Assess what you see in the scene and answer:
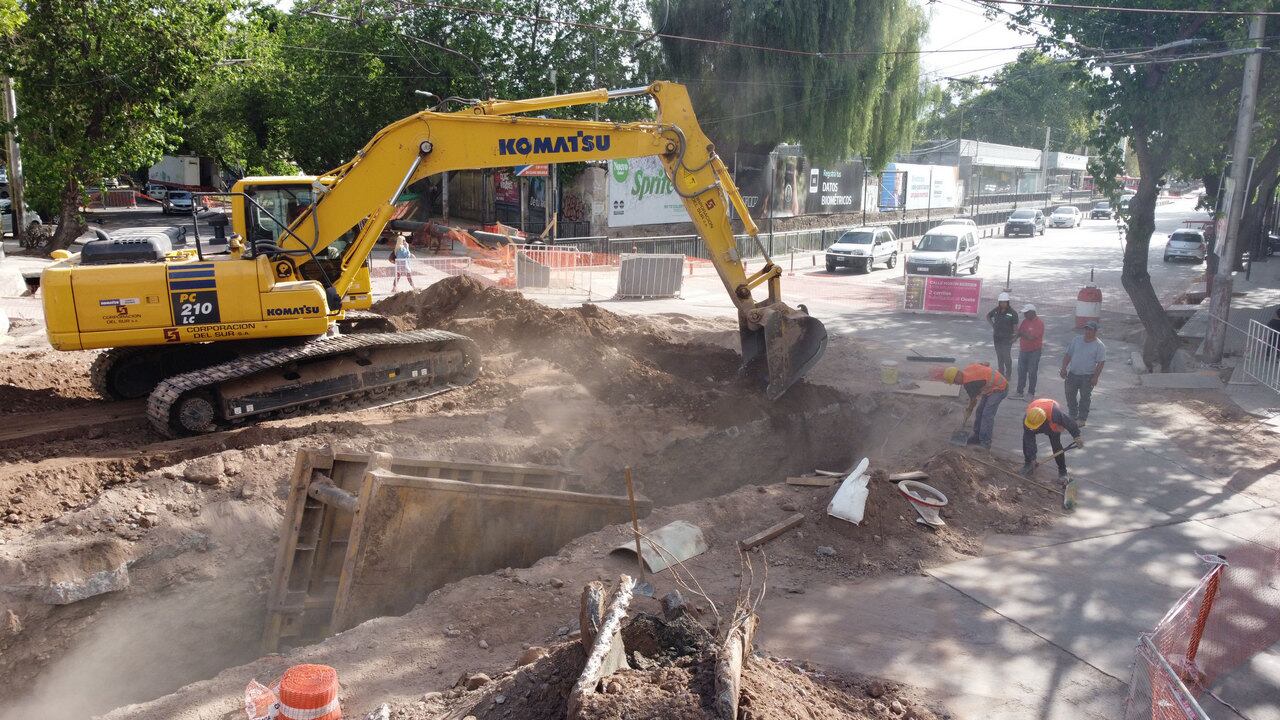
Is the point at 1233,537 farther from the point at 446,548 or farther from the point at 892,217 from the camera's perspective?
the point at 892,217

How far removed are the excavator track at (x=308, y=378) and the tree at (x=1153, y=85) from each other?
1196 centimetres

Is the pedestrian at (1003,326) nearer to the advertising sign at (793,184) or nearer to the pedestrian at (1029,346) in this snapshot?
the pedestrian at (1029,346)

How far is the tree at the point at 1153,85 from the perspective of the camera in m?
16.3

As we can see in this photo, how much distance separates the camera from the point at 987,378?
11.0 metres

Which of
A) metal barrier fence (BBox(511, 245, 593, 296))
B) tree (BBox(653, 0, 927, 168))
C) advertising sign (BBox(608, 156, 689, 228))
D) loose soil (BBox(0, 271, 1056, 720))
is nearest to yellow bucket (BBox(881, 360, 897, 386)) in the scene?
loose soil (BBox(0, 271, 1056, 720))

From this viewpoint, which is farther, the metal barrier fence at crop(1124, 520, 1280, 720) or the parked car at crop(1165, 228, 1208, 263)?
the parked car at crop(1165, 228, 1208, 263)

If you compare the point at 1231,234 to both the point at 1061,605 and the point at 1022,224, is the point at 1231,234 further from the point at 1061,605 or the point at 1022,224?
the point at 1022,224

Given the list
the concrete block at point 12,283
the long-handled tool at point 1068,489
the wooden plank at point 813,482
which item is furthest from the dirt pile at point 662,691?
the concrete block at point 12,283

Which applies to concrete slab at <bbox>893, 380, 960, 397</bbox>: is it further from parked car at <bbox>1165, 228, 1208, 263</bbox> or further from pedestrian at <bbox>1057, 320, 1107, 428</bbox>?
parked car at <bbox>1165, 228, 1208, 263</bbox>

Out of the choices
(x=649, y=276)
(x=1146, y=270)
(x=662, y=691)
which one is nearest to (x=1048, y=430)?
(x=662, y=691)

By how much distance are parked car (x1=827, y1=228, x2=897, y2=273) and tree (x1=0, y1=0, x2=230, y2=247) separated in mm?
20603

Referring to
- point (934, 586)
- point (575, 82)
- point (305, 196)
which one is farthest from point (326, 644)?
point (575, 82)

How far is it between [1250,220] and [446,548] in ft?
87.5

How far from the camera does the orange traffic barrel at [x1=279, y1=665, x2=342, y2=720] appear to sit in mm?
4691
